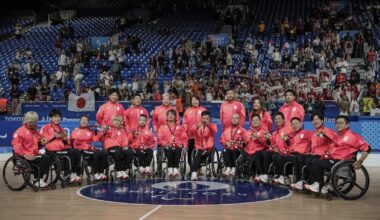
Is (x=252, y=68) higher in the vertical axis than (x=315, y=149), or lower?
higher

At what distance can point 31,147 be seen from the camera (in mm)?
9312

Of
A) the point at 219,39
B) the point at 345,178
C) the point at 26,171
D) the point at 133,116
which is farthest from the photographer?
the point at 219,39

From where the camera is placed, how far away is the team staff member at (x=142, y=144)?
10.5m

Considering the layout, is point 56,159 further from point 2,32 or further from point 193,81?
point 2,32

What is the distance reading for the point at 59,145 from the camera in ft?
31.7

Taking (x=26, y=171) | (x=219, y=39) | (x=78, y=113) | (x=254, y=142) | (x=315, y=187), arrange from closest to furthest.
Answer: (x=315, y=187)
(x=26, y=171)
(x=254, y=142)
(x=78, y=113)
(x=219, y=39)

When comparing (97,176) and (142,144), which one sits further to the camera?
(142,144)

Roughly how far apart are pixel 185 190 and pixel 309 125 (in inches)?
249

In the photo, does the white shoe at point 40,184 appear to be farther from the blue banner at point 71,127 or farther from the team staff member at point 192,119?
the blue banner at point 71,127

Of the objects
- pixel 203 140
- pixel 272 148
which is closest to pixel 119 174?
pixel 203 140

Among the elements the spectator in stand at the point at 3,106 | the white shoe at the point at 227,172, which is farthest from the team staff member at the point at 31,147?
the spectator in stand at the point at 3,106

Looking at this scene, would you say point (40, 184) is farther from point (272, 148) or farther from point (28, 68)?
point (28, 68)

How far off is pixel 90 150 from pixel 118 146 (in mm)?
512

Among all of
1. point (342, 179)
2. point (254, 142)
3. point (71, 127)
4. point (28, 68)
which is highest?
point (28, 68)
